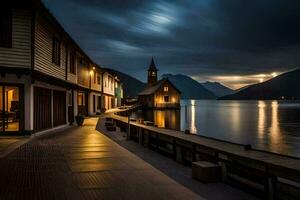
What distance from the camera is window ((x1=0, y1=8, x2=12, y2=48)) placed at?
15.9 metres

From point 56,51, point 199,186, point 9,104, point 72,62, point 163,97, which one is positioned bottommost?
point 199,186

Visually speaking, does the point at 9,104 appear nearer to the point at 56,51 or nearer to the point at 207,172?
the point at 56,51

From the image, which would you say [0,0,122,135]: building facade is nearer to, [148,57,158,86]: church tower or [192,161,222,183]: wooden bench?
[192,161,222,183]: wooden bench

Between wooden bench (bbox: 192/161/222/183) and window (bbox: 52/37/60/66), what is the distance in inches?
558

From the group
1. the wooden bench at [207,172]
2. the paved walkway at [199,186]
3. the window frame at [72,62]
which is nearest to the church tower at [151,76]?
the window frame at [72,62]

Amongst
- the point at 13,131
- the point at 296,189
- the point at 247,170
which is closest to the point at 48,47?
the point at 13,131

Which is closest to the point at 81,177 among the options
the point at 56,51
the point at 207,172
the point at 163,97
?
the point at 207,172

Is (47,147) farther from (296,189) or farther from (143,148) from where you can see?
(296,189)

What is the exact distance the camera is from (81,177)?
336 inches

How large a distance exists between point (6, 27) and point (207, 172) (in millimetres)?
12801

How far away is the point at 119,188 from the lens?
758 cm

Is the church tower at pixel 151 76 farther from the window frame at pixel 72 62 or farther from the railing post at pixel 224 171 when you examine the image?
the railing post at pixel 224 171

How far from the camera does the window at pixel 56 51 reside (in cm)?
2050

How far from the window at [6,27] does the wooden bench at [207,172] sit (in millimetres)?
11850
